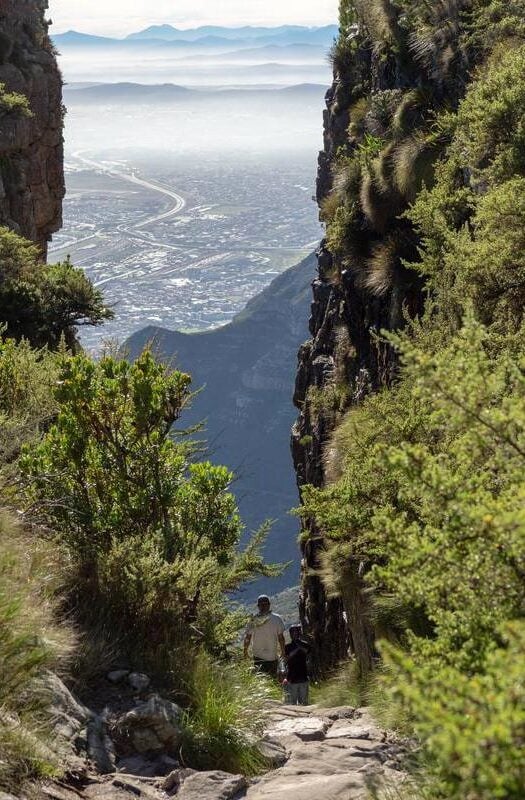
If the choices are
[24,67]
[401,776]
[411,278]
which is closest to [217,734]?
[401,776]

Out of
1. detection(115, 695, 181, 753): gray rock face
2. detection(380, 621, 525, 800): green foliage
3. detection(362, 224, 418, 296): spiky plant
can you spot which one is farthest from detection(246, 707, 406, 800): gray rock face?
detection(362, 224, 418, 296): spiky plant

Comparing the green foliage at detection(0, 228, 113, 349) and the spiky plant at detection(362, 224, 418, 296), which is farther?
the green foliage at detection(0, 228, 113, 349)

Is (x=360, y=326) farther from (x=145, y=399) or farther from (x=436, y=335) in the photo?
(x=145, y=399)

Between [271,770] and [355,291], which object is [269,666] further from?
[355,291]

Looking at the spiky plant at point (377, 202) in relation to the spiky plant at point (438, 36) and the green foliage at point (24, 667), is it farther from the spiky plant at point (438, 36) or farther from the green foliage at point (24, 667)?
the green foliage at point (24, 667)

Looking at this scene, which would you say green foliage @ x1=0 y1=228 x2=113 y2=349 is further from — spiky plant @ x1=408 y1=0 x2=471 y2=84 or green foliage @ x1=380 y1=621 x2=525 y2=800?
green foliage @ x1=380 y1=621 x2=525 y2=800

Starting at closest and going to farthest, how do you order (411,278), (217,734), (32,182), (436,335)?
(217,734), (436,335), (411,278), (32,182)
